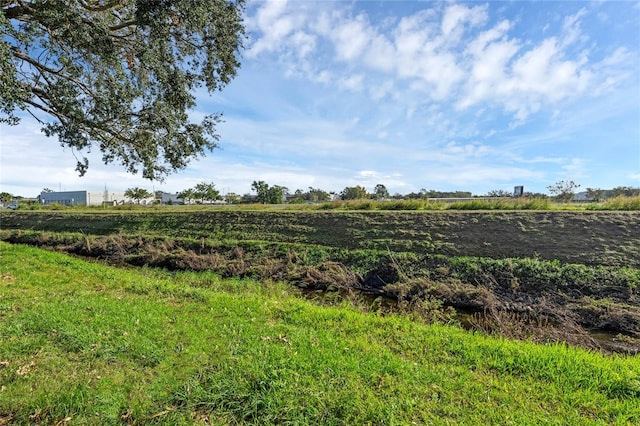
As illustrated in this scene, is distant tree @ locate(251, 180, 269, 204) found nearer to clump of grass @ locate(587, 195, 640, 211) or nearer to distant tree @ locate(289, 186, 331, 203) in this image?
distant tree @ locate(289, 186, 331, 203)

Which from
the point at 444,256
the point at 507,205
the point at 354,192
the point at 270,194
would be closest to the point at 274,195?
the point at 270,194

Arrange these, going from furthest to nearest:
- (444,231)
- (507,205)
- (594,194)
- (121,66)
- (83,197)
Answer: (83,197) → (594,194) → (507,205) → (444,231) → (121,66)

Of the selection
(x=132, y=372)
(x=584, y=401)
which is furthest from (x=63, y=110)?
(x=584, y=401)

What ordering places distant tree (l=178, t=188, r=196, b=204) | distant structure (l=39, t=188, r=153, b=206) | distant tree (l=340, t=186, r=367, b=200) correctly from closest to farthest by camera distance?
distant tree (l=340, t=186, r=367, b=200) → distant tree (l=178, t=188, r=196, b=204) → distant structure (l=39, t=188, r=153, b=206)

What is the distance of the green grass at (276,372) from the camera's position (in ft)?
9.66

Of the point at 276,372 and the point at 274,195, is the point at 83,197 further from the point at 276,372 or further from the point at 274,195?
the point at 276,372

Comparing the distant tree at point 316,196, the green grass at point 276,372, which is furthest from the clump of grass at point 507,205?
the distant tree at point 316,196

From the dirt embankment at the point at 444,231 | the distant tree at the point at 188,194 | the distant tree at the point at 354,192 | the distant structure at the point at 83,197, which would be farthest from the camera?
the distant structure at the point at 83,197

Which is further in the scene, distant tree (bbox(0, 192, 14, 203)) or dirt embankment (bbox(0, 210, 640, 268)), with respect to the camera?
distant tree (bbox(0, 192, 14, 203))

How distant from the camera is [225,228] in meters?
17.2

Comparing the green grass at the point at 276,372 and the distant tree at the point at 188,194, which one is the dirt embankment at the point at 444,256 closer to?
the green grass at the point at 276,372

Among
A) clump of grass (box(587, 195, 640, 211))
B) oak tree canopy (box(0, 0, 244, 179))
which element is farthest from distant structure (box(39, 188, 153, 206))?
clump of grass (box(587, 195, 640, 211))

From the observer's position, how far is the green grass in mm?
2944

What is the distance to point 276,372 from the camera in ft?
11.5
